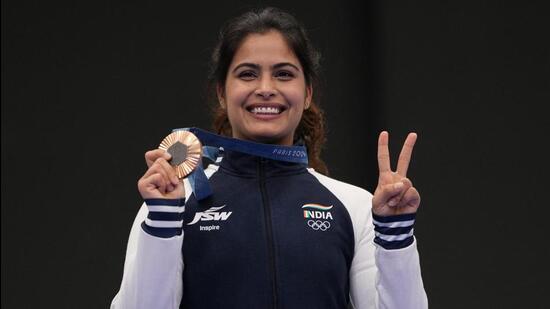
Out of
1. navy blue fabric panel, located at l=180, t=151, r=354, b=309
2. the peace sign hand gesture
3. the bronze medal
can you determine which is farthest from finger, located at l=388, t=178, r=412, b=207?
the bronze medal

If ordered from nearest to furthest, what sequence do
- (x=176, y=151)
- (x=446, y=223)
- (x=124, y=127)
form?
(x=176, y=151) < (x=446, y=223) < (x=124, y=127)

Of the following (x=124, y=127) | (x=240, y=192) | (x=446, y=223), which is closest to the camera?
(x=240, y=192)

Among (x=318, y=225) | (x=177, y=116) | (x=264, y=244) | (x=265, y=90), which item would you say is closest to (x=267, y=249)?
(x=264, y=244)

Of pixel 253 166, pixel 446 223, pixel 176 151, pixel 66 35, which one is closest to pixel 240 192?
pixel 253 166

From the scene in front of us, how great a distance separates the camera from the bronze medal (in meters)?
1.83

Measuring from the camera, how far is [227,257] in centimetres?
192

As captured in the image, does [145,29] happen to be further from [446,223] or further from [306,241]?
[306,241]

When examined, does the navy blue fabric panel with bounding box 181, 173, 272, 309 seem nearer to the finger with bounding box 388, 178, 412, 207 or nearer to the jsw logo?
the jsw logo

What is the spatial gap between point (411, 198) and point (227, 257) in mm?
428

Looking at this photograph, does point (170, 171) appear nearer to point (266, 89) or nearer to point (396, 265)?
point (266, 89)

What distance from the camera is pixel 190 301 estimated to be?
6.31 feet

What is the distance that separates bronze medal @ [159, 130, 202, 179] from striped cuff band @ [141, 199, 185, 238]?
0.07 metres

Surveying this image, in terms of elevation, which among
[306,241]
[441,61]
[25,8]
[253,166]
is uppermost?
[25,8]

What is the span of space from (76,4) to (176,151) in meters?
1.75
